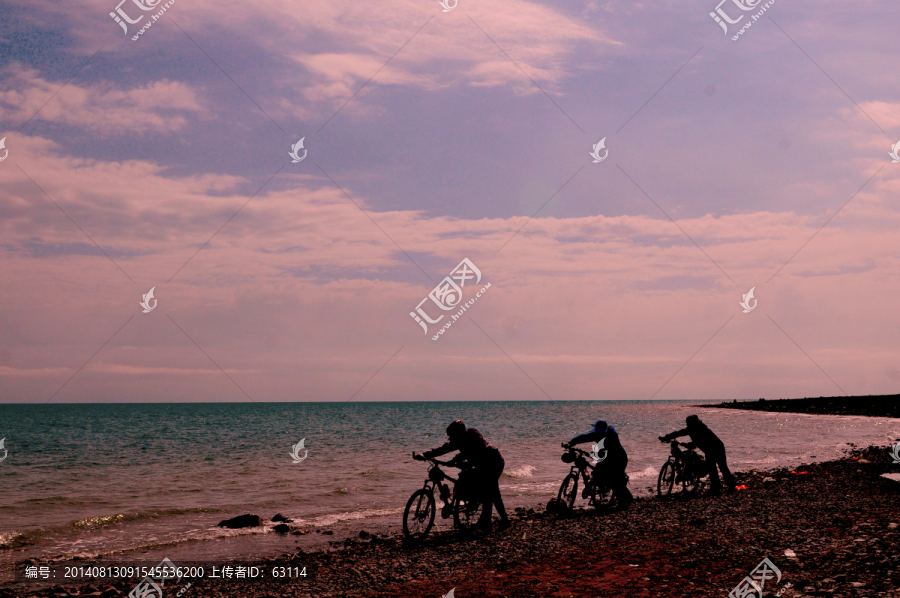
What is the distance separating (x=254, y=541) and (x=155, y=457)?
2527 centimetres

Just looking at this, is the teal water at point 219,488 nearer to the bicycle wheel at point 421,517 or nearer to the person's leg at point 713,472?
the bicycle wheel at point 421,517

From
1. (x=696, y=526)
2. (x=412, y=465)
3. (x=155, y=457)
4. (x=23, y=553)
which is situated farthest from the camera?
(x=155, y=457)

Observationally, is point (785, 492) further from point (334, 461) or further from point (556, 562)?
point (334, 461)

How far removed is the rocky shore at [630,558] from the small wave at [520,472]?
33.2 ft

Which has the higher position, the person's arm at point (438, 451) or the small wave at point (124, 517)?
the person's arm at point (438, 451)

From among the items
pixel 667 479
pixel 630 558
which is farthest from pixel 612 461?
pixel 630 558

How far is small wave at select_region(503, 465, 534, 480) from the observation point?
80.2 ft

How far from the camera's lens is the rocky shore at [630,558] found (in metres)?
7.84

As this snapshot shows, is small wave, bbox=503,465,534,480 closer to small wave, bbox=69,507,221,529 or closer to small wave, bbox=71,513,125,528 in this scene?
small wave, bbox=69,507,221,529

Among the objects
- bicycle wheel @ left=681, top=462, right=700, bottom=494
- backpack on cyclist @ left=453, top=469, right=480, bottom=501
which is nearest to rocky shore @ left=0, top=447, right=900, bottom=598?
backpack on cyclist @ left=453, top=469, right=480, bottom=501

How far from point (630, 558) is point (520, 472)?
1652 centimetres

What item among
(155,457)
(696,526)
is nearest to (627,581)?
(696,526)

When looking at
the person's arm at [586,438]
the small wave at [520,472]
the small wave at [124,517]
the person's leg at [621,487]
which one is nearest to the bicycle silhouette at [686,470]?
the person's leg at [621,487]

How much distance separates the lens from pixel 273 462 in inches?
1204
